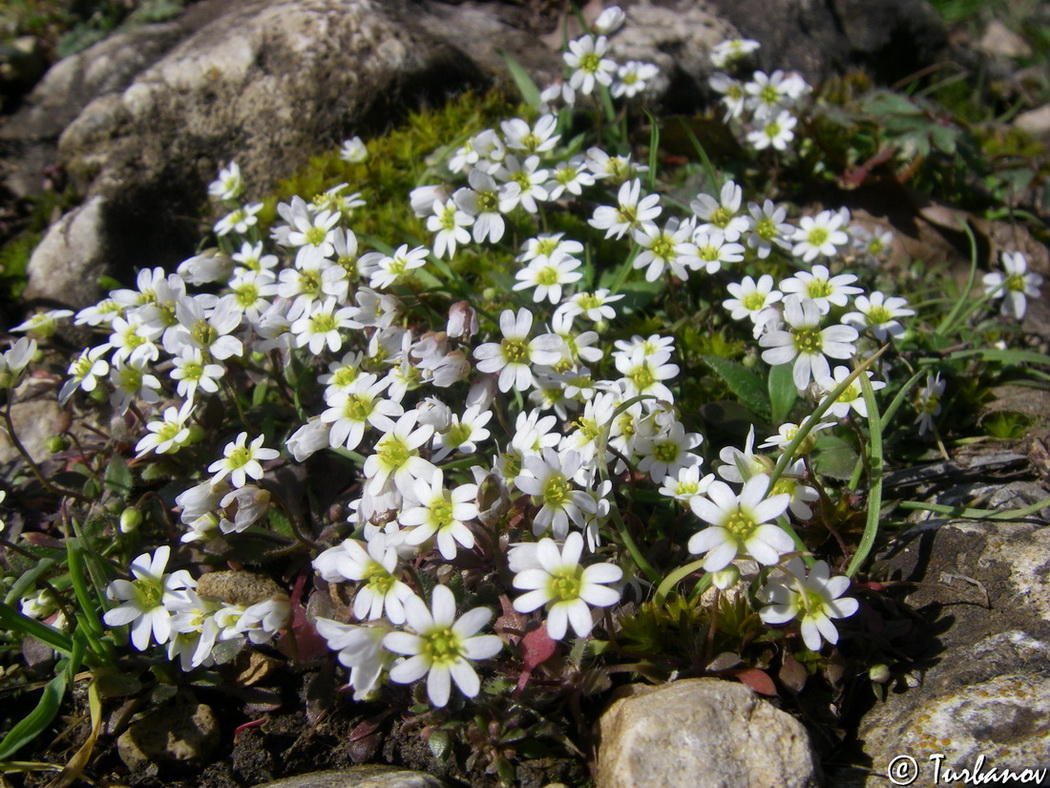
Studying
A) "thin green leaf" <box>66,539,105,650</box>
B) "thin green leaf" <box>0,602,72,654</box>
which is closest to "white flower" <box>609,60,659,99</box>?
"thin green leaf" <box>66,539,105,650</box>

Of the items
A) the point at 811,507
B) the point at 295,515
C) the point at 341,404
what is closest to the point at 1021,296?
the point at 811,507

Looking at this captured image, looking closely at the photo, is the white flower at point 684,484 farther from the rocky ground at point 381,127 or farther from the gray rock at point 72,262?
the gray rock at point 72,262

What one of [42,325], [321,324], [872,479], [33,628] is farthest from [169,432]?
[872,479]

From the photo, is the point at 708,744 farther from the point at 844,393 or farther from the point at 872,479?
the point at 844,393

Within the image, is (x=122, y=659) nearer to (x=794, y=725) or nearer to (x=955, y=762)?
(x=794, y=725)

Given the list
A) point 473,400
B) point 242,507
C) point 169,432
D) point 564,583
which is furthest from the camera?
point 169,432

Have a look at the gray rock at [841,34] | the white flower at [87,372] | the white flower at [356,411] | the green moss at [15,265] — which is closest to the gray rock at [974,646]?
the white flower at [356,411]
